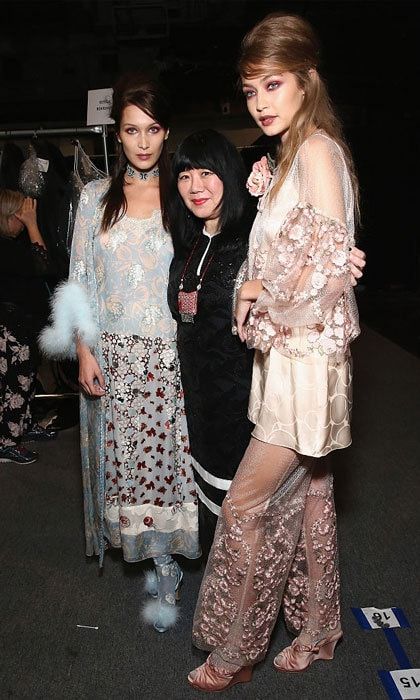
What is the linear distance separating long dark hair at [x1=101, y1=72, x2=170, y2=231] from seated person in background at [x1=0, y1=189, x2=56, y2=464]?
67.7 inches

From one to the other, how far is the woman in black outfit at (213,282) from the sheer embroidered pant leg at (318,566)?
0.24m

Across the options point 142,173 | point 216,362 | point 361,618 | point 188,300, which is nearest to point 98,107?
point 142,173

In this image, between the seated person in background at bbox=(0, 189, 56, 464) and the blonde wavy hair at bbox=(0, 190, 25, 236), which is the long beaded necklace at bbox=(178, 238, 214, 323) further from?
the blonde wavy hair at bbox=(0, 190, 25, 236)

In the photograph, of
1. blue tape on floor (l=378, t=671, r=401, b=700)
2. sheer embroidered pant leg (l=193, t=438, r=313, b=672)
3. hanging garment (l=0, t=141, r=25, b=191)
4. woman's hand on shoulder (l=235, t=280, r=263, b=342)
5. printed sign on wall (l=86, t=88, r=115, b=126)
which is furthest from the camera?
hanging garment (l=0, t=141, r=25, b=191)

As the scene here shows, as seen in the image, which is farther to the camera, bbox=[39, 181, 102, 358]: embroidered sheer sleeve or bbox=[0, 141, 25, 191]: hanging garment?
bbox=[0, 141, 25, 191]: hanging garment

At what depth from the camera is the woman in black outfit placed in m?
1.77

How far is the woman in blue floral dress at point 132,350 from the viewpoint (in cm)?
192

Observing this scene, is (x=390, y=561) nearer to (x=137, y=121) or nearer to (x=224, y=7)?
(x=137, y=121)

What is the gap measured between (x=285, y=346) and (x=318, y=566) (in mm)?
715

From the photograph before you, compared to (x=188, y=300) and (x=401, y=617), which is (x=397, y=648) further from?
(x=188, y=300)

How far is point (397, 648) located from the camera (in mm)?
1946

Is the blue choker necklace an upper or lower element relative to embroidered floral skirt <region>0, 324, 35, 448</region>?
upper

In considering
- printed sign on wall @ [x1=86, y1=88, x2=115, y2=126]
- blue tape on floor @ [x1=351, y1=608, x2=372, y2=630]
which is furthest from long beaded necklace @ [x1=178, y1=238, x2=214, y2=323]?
printed sign on wall @ [x1=86, y1=88, x2=115, y2=126]

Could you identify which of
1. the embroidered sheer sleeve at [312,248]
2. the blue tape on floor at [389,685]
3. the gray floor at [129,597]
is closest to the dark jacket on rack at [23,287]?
the gray floor at [129,597]
